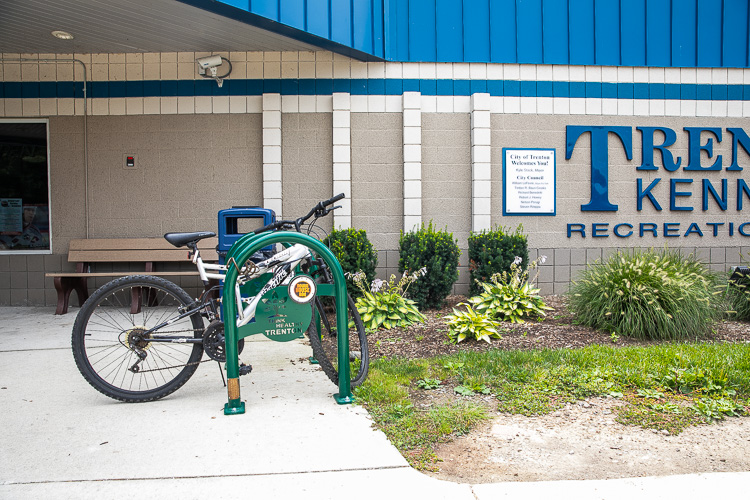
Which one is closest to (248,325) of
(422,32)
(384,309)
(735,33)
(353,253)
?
(384,309)

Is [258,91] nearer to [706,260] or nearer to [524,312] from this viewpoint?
[524,312]

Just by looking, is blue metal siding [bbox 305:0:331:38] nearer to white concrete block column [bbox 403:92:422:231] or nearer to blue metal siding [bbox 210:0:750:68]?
blue metal siding [bbox 210:0:750:68]

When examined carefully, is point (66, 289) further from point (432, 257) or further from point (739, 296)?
point (739, 296)

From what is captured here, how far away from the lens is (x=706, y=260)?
846 centimetres

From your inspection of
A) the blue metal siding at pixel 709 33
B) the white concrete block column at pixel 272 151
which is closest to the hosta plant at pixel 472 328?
the white concrete block column at pixel 272 151

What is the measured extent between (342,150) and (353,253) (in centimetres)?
187

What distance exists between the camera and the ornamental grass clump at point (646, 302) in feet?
17.0

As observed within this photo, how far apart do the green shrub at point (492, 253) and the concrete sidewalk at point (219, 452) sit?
11.7 feet

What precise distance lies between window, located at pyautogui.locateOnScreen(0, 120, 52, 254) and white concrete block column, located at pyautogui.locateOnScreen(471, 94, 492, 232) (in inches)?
253

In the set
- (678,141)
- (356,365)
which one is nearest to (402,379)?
(356,365)

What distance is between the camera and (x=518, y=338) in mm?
5219

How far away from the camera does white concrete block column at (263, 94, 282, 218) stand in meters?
7.74

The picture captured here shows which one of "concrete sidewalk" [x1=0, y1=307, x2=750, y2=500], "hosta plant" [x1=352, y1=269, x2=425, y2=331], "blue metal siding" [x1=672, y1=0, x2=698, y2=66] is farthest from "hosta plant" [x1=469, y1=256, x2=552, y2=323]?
"blue metal siding" [x1=672, y1=0, x2=698, y2=66]

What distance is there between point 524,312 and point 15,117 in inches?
307
